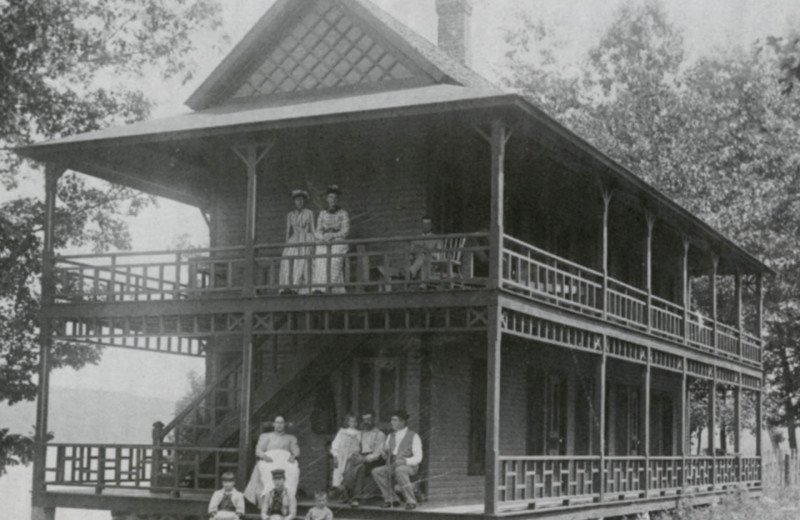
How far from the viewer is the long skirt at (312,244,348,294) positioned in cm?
1909

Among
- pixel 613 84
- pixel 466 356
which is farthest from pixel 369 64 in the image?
pixel 613 84

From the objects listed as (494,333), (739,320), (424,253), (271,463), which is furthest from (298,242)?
(739,320)

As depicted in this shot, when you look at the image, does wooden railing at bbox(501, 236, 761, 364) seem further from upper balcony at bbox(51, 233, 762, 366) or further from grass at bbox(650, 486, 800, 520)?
grass at bbox(650, 486, 800, 520)

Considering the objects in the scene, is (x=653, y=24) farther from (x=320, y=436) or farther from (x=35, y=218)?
(x=320, y=436)

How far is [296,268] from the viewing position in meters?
20.3

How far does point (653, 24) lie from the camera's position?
5047cm

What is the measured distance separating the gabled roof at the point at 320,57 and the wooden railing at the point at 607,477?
755 centimetres

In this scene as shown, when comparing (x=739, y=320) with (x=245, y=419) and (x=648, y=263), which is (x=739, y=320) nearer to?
(x=648, y=263)

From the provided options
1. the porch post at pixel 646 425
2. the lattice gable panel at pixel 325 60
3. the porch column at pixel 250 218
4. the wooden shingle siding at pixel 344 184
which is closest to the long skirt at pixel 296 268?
the porch column at pixel 250 218

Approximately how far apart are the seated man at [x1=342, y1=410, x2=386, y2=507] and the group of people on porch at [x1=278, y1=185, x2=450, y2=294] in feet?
7.34

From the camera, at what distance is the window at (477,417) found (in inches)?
888

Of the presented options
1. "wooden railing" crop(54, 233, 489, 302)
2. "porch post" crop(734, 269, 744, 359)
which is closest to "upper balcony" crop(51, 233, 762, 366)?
"wooden railing" crop(54, 233, 489, 302)

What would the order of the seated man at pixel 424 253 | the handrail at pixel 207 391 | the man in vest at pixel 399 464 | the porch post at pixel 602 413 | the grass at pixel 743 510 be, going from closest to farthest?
1. the man in vest at pixel 399 464
2. the seated man at pixel 424 253
3. the porch post at pixel 602 413
4. the handrail at pixel 207 391
5. the grass at pixel 743 510

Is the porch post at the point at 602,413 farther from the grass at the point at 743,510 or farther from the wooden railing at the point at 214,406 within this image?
the wooden railing at the point at 214,406
